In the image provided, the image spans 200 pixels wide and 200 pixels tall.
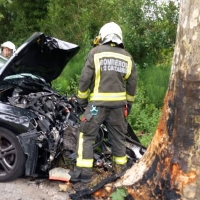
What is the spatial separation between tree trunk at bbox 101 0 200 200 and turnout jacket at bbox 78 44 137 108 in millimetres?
883

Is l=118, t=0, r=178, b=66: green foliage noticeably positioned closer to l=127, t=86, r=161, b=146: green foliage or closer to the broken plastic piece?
l=127, t=86, r=161, b=146: green foliage

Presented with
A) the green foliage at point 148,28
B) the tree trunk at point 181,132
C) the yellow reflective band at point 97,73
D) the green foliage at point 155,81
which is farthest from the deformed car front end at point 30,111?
the green foliage at point 148,28

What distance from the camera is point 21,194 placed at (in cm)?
450

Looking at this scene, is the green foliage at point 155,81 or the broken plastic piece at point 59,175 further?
the green foliage at point 155,81

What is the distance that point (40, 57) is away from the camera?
5.82 metres

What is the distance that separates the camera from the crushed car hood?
5.09m

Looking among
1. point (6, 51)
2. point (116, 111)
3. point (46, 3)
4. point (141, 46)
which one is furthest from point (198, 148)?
point (46, 3)

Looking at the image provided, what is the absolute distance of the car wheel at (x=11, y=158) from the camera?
467cm

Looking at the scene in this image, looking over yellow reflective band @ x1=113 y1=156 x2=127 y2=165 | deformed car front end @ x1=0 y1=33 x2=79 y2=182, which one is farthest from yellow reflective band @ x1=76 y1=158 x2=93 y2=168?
yellow reflective band @ x1=113 y1=156 x2=127 y2=165

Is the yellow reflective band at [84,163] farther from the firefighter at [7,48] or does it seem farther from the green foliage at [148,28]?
the green foliage at [148,28]

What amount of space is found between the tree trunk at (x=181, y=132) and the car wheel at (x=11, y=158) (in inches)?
53.4

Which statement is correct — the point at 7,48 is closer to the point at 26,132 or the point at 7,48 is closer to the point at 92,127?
the point at 26,132

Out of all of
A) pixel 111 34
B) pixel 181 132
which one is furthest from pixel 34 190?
pixel 111 34

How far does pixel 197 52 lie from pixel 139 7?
6.85 meters
